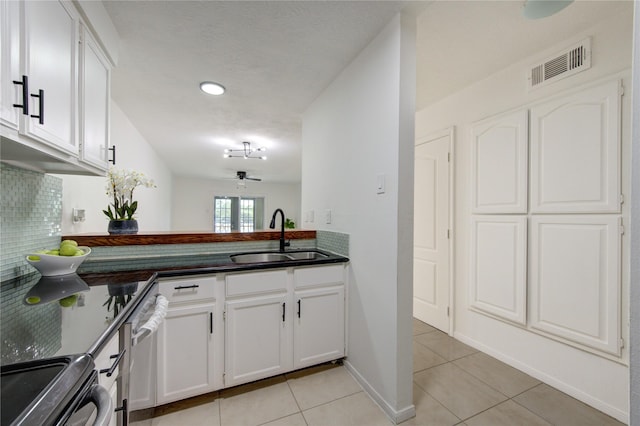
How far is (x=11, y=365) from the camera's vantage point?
1.96 ft

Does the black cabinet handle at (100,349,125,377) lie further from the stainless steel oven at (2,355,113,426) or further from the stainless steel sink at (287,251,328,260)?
the stainless steel sink at (287,251,328,260)

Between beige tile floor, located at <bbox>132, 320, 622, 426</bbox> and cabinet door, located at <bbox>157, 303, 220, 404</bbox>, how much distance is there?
0.41ft

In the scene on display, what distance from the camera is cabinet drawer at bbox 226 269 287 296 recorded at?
1.66m

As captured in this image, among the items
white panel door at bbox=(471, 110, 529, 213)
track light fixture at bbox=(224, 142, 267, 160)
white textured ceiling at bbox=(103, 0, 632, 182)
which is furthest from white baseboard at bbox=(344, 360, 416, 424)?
track light fixture at bbox=(224, 142, 267, 160)

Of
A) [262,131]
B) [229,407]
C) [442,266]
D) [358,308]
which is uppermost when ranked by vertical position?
[262,131]

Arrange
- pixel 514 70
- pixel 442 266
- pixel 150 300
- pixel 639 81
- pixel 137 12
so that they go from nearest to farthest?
1. pixel 639 81
2. pixel 150 300
3. pixel 137 12
4. pixel 514 70
5. pixel 442 266

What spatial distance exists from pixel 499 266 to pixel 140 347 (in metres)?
2.53

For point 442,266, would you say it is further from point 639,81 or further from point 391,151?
point 639,81

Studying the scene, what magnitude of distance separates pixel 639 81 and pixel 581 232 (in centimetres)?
158

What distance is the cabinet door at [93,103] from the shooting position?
4.36ft

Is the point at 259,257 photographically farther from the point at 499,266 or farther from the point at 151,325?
the point at 499,266

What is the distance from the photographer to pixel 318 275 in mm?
1921

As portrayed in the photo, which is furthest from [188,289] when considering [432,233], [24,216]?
[432,233]

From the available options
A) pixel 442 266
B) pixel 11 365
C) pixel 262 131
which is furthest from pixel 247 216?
pixel 11 365
